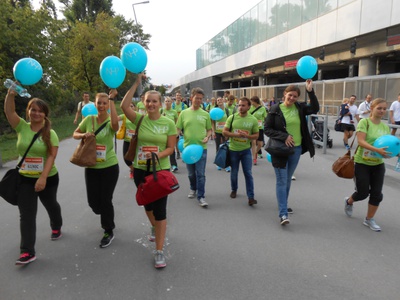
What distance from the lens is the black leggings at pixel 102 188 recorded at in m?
3.77

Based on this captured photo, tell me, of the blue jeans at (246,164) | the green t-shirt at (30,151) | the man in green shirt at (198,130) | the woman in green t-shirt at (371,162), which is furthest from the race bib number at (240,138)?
the green t-shirt at (30,151)

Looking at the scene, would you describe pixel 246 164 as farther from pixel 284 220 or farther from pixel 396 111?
pixel 396 111

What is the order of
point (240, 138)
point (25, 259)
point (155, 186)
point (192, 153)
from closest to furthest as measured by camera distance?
point (155, 186), point (25, 259), point (192, 153), point (240, 138)

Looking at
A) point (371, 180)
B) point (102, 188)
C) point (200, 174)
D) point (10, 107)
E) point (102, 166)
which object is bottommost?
point (200, 174)

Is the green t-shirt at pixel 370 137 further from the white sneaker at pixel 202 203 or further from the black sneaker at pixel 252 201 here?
the white sneaker at pixel 202 203

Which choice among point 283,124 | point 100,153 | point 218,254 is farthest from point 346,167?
point 100,153

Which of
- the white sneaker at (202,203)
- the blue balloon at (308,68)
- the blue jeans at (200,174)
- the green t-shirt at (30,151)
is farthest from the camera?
the blue jeans at (200,174)

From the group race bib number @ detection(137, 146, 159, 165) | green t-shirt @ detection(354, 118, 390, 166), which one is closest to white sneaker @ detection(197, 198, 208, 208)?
race bib number @ detection(137, 146, 159, 165)

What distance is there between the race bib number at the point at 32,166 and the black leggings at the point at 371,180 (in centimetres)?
401

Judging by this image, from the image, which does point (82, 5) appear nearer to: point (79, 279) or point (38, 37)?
point (38, 37)

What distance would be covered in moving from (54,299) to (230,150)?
352 cm

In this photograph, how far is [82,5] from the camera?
41.3 m

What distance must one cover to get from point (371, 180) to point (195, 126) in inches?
110

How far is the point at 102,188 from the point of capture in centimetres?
379
